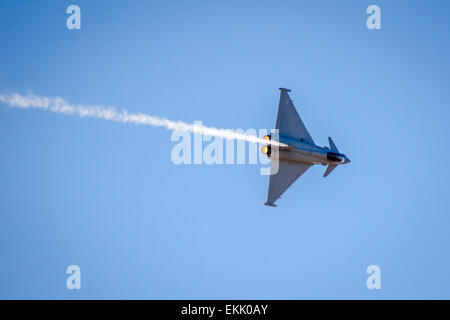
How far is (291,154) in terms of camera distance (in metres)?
47.5

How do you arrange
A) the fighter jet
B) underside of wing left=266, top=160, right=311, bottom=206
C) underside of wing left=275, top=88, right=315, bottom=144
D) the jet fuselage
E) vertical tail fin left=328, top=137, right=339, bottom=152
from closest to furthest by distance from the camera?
the jet fuselage < the fighter jet < underside of wing left=275, top=88, right=315, bottom=144 < underside of wing left=266, top=160, right=311, bottom=206 < vertical tail fin left=328, top=137, right=339, bottom=152

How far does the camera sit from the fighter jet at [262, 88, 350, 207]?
156ft

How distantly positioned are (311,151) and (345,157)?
3304 mm

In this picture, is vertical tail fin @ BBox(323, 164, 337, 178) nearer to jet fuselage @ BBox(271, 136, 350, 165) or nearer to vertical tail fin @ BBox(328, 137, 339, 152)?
jet fuselage @ BBox(271, 136, 350, 165)

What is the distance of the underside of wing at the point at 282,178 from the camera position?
4841 cm

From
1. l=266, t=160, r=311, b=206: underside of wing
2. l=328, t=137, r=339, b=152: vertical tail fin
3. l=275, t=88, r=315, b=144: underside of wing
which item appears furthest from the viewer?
l=328, t=137, r=339, b=152: vertical tail fin

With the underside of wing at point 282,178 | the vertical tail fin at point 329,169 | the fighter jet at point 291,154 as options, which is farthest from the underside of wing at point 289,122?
the vertical tail fin at point 329,169

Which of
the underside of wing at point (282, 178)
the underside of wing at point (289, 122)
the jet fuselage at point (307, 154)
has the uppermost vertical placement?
the underside of wing at point (289, 122)

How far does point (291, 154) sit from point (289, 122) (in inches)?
95.3

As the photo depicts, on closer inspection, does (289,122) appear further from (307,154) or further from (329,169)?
(329,169)

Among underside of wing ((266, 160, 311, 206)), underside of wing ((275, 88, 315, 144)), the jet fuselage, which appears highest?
underside of wing ((275, 88, 315, 144))

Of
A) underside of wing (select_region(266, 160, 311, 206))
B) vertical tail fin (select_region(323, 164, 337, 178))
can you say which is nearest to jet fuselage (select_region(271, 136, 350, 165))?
vertical tail fin (select_region(323, 164, 337, 178))

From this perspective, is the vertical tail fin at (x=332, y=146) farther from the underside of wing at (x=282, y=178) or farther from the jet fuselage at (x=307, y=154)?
the underside of wing at (x=282, y=178)

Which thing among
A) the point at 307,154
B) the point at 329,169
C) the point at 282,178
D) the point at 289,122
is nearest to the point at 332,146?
the point at 329,169
